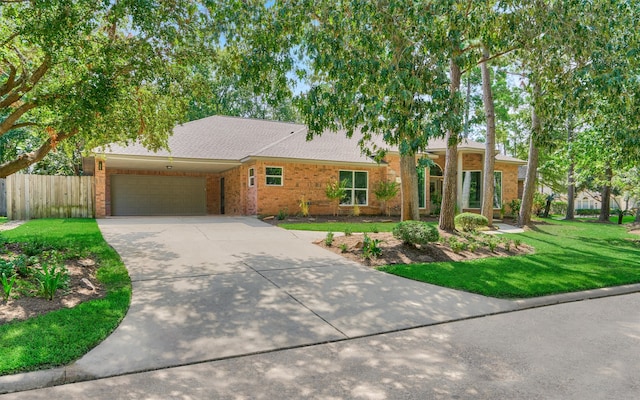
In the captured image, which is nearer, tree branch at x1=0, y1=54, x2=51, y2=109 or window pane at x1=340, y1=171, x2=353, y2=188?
tree branch at x1=0, y1=54, x2=51, y2=109

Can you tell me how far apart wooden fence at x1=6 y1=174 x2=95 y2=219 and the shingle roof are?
214cm

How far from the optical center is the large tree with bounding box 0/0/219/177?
6273 millimetres

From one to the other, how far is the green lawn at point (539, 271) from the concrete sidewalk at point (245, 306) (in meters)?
0.37

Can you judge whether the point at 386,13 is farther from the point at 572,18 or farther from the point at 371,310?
the point at 371,310

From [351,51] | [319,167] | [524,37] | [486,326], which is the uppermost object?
[524,37]

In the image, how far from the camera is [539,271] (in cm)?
773

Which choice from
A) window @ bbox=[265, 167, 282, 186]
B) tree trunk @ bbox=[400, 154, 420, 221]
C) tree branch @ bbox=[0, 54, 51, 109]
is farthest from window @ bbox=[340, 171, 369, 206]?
tree branch @ bbox=[0, 54, 51, 109]

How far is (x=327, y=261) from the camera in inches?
316

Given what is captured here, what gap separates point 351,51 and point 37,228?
33.7 ft

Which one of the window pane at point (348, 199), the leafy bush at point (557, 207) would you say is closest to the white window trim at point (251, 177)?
the window pane at point (348, 199)

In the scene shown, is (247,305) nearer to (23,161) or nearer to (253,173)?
(23,161)

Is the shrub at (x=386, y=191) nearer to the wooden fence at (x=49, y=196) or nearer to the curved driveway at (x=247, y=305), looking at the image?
the curved driveway at (x=247, y=305)

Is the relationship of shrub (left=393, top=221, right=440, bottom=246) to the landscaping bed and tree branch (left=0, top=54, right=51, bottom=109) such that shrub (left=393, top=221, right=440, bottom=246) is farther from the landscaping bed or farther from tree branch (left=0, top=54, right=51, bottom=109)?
tree branch (left=0, top=54, right=51, bottom=109)

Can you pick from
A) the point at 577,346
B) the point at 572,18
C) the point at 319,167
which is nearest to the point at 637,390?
the point at 577,346
